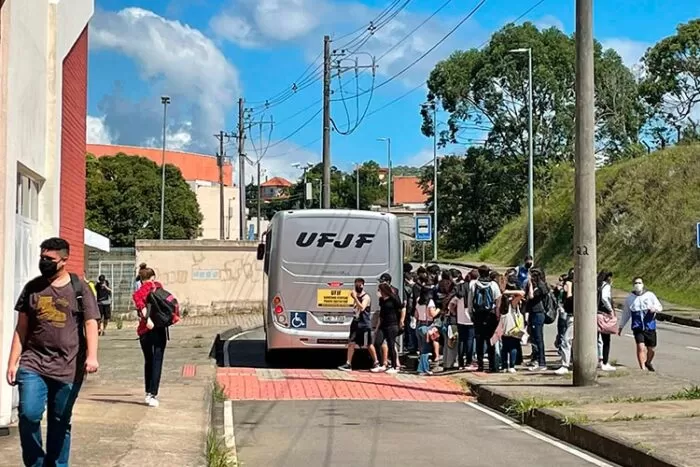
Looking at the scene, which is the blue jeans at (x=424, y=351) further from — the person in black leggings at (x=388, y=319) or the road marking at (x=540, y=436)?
the road marking at (x=540, y=436)

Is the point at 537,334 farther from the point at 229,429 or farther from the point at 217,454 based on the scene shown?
the point at 217,454

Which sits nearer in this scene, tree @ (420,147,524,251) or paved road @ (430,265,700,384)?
paved road @ (430,265,700,384)

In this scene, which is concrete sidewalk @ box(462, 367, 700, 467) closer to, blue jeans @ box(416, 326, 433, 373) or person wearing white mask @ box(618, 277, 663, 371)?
person wearing white mask @ box(618, 277, 663, 371)

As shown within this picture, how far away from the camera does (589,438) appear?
1027 centimetres

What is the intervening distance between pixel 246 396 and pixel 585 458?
20.0 feet

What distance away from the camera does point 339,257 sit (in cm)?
1822

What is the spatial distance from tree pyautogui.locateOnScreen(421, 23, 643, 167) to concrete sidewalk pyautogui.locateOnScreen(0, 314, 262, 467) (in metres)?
41.2

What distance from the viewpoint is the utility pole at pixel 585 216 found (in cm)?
1380

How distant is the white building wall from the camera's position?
9.62 m

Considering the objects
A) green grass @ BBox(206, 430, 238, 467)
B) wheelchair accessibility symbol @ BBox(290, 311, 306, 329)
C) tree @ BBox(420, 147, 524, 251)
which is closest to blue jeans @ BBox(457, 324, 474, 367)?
wheelchair accessibility symbol @ BBox(290, 311, 306, 329)

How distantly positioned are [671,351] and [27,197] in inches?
577

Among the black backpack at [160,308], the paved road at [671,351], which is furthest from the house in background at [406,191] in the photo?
the black backpack at [160,308]

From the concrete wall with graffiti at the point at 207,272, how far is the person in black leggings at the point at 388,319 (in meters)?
18.0

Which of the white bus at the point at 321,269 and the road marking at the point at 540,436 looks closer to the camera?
the road marking at the point at 540,436
